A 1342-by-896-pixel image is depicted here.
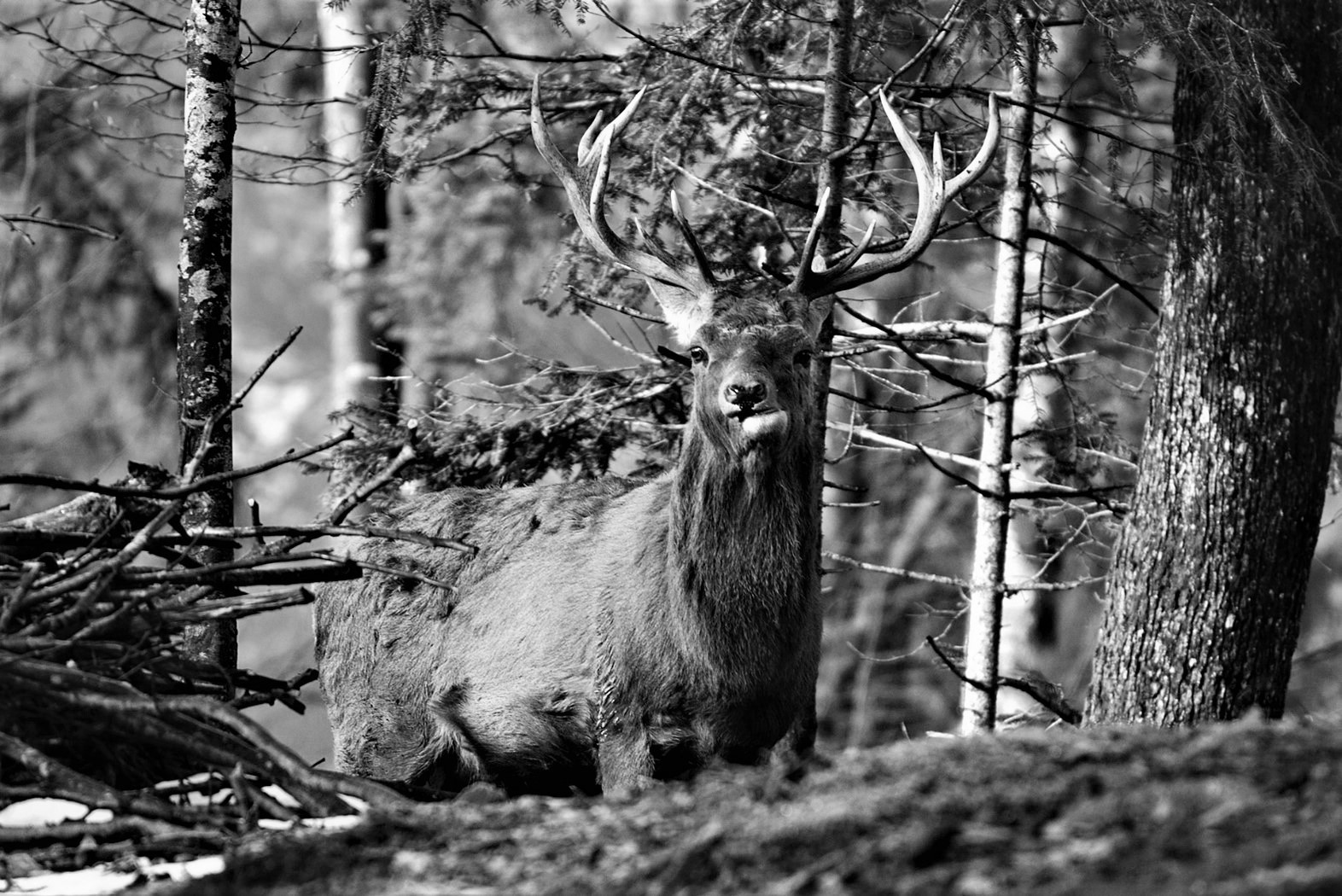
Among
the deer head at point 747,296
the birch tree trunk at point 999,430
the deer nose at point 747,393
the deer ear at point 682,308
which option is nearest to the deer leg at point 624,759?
the deer head at point 747,296

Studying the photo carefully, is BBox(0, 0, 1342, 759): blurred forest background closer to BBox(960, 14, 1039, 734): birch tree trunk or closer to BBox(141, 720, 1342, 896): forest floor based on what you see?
BBox(960, 14, 1039, 734): birch tree trunk

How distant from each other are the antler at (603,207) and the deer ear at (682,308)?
3 centimetres

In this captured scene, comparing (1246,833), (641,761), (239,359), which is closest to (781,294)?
(641,761)

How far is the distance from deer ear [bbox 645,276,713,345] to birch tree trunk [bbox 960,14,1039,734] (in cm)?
180

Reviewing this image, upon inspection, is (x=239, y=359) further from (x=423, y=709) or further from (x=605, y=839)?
(x=605, y=839)

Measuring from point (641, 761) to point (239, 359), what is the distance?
25.1m

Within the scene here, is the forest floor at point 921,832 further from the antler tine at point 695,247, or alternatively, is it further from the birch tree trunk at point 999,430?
the birch tree trunk at point 999,430

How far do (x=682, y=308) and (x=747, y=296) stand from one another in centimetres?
32

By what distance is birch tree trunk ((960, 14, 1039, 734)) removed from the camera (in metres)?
7.82

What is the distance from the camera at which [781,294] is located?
6.64 metres

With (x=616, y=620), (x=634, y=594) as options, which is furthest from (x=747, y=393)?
(x=616, y=620)

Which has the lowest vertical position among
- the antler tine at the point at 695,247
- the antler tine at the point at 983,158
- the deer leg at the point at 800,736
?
the deer leg at the point at 800,736

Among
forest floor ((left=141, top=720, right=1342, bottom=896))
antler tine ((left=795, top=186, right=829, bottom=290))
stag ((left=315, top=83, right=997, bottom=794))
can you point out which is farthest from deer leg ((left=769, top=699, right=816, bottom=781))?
forest floor ((left=141, top=720, right=1342, bottom=896))

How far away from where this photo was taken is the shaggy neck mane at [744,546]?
620 centimetres
